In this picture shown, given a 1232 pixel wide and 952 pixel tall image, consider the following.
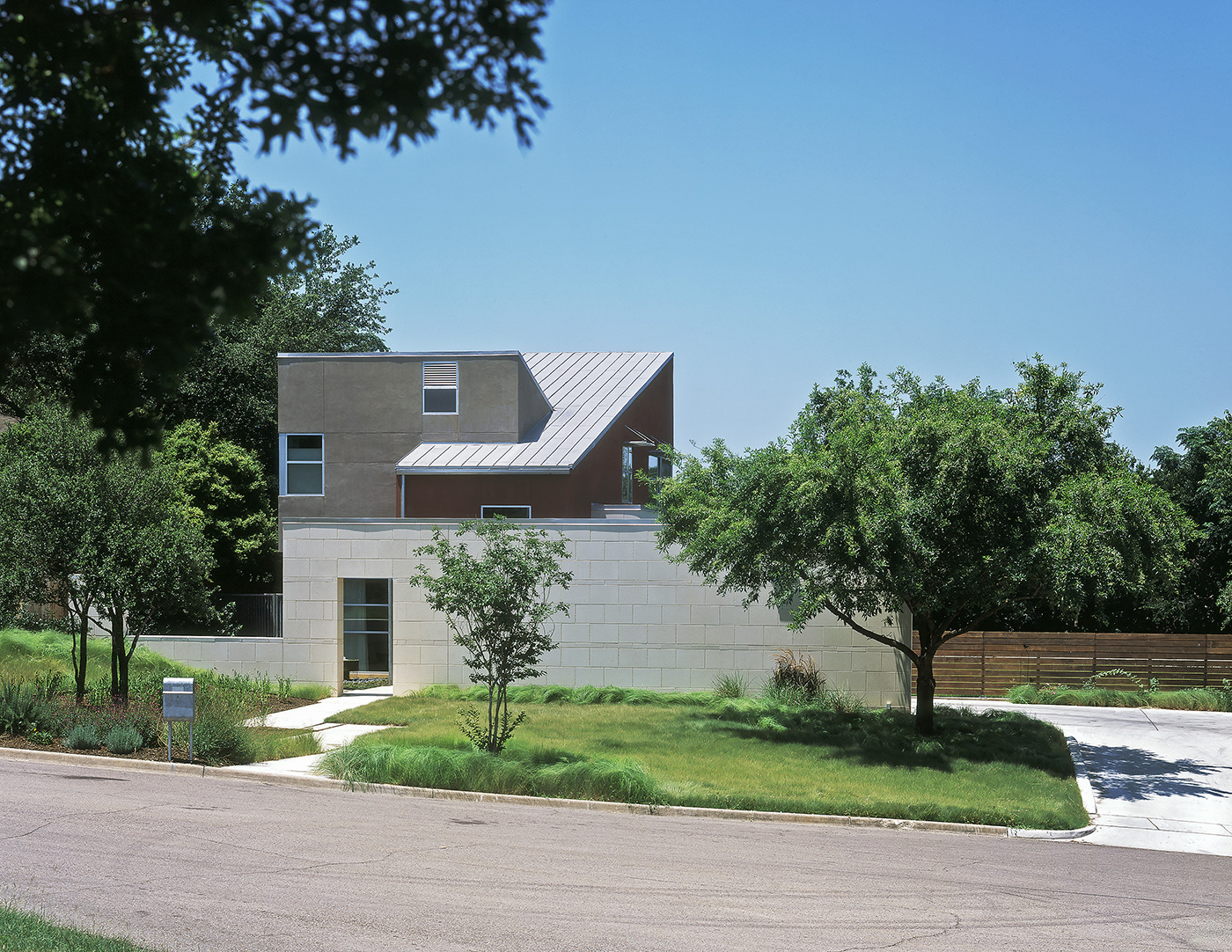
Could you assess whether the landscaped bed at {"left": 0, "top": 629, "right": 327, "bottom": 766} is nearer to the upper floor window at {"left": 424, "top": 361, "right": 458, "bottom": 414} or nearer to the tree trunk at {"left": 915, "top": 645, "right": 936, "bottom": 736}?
the tree trunk at {"left": 915, "top": 645, "right": 936, "bottom": 736}

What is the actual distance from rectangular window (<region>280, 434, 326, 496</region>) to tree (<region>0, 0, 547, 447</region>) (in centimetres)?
2630

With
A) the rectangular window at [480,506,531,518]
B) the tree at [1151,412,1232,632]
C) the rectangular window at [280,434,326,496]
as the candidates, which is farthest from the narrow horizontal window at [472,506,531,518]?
the tree at [1151,412,1232,632]

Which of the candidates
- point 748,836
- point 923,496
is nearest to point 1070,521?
point 923,496

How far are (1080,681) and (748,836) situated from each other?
57.8 feet

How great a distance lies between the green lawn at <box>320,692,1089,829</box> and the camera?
14.3 meters

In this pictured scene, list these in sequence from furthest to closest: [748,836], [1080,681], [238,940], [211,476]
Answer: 1. [211,476]
2. [1080,681]
3. [748,836]
4. [238,940]

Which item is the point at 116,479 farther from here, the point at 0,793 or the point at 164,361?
the point at 164,361

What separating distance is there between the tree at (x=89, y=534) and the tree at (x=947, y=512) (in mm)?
9083

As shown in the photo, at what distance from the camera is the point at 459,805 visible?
46.4 ft

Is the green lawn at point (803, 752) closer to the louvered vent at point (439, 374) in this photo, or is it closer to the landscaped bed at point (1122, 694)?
the landscaped bed at point (1122, 694)

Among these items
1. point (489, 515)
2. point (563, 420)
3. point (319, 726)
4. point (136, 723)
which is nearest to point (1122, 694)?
point (489, 515)

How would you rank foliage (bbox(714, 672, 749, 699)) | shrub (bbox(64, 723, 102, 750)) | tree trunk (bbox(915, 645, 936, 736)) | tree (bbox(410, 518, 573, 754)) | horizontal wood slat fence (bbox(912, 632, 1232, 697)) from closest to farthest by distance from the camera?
tree (bbox(410, 518, 573, 754))
shrub (bbox(64, 723, 102, 750))
tree trunk (bbox(915, 645, 936, 736))
foliage (bbox(714, 672, 749, 699))
horizontal wood slat fence (bbox(912, 632, 1232, 697))

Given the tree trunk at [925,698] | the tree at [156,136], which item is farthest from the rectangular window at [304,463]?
the tree at [156,136]

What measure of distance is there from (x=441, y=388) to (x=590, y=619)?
32.4ft
